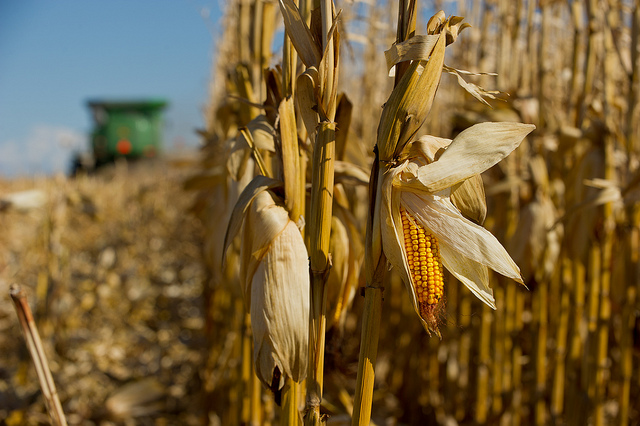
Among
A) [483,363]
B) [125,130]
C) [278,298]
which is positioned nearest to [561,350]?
[483,363]

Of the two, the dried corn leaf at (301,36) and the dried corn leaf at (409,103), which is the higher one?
the dried corn leaf at (301,36)

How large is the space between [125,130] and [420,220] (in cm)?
1301

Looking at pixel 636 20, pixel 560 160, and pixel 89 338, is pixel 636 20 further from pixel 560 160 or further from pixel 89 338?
pixel 89 338

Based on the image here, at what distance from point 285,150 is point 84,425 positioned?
1639 millimetres

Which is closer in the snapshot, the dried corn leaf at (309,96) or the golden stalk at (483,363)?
the dried corn leaf at (309,96)

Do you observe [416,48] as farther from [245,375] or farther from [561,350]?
→ [561,350]

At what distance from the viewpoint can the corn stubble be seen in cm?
52

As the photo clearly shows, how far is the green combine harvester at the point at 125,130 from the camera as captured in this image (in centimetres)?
1187

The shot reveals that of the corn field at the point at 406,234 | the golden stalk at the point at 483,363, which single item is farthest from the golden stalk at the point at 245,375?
the golden stalk at the point at 483,363

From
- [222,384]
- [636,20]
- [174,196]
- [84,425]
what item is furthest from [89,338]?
[174,196]

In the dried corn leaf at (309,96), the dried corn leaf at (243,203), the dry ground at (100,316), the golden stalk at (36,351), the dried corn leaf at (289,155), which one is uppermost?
the dried corn leaf at (309,96)

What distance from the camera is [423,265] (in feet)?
1.64

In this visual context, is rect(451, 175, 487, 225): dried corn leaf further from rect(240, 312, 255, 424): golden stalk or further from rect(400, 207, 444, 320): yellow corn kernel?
rect(240, 312, 255, 424): golden stalk

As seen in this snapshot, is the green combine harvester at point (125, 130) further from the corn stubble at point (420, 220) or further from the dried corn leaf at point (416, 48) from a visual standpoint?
the dried corn leaf at point (416, 48)
